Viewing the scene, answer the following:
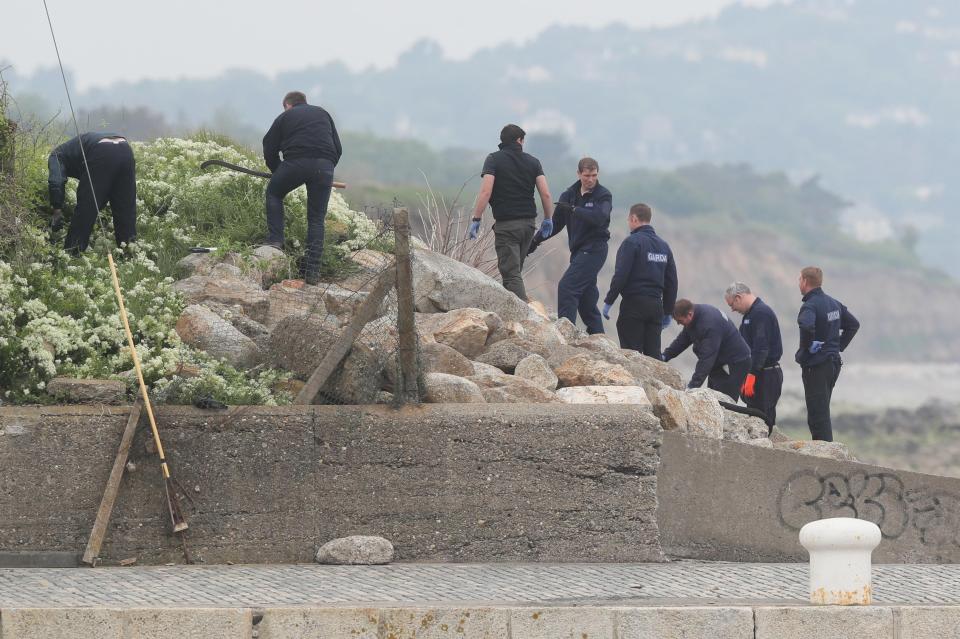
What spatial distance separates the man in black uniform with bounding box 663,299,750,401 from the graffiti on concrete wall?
2664 mm

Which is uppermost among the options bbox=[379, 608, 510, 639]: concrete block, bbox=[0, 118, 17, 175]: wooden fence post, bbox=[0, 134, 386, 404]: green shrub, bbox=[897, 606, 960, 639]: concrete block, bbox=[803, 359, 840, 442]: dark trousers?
bbox=[0, 118, 17, 175]: wooden fence post

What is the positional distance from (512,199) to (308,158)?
1.93 metres

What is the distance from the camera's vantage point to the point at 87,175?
1054 centimetres

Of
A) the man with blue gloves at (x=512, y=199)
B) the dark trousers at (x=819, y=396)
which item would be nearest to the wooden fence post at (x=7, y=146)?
the man with blue gloves at (x=512, y=199)

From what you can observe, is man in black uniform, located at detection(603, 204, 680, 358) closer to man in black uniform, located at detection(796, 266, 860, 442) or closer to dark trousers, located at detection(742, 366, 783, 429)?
dark trousers, located at detection(742, 366, 783, 429)

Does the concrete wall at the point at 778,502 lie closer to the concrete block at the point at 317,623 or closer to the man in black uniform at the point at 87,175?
the concrete block at the point at 317,623

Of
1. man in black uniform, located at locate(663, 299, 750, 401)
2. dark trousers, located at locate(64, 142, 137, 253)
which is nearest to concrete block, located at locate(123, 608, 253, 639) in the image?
dark trousers, located at locate(64, 142, 137, 253)

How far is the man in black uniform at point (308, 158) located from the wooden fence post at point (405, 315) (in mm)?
2730

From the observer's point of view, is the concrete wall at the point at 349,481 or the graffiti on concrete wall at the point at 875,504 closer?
the concrete wall at the point at 349,481

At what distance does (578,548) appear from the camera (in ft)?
28.3

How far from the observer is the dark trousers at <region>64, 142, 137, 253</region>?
418 inches

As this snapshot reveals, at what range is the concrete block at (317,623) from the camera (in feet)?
22.0

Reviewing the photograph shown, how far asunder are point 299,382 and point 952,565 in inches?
165

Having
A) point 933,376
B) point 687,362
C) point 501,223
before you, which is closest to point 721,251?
point 933,376
